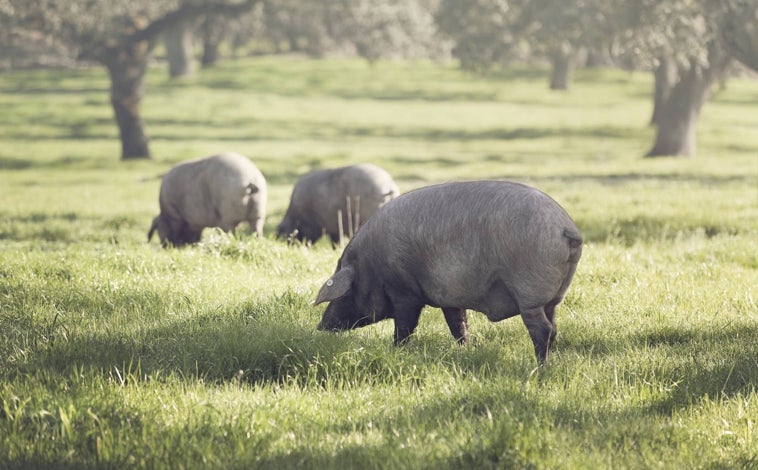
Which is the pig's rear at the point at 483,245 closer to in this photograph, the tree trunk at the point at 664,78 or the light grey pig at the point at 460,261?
the light grey pig at the point at 460,261

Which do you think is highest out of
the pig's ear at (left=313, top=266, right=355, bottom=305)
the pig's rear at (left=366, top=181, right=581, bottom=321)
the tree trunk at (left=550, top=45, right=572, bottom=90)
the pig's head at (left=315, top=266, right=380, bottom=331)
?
the pig's rear at (left=366, top=181, right=581, bottom=321)

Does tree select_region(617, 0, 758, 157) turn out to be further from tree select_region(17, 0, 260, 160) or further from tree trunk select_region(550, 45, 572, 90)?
tree trunk select_region(550, 45, 572, 90)

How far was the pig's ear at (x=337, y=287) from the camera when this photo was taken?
5.65 m

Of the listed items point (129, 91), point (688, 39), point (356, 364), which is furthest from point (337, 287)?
point (129, 91)

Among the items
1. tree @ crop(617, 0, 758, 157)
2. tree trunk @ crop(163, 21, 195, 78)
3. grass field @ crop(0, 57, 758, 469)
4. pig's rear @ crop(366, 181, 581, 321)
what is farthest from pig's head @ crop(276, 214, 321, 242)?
tree trunk @ crop(163, 21, 195, 78)

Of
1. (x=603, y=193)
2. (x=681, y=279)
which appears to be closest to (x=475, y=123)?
(x=603, y=193)

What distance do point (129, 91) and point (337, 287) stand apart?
2188 centimetres

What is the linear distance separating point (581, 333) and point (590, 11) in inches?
638

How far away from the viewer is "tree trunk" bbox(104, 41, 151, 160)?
83.0 ft

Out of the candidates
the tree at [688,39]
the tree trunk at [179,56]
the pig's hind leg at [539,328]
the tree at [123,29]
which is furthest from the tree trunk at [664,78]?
the tree trunk at [179,56]

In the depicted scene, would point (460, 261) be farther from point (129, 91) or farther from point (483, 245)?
point (129, 91)

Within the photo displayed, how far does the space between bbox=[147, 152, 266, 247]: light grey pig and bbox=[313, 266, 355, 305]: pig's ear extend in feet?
17.6

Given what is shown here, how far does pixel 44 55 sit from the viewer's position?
27969mm

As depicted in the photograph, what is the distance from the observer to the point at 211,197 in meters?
11.2
